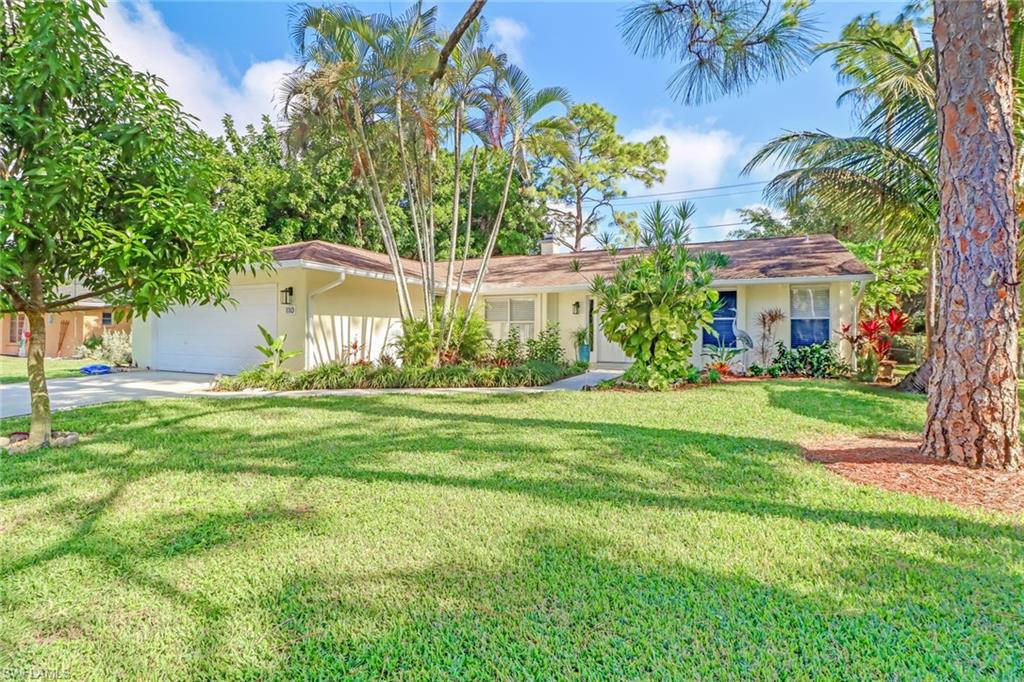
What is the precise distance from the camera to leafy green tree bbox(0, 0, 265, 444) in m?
3.86

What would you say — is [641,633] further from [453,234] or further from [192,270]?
[453,234]

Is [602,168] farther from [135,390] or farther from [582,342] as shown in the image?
[135,390]

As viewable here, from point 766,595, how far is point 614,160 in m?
25.4

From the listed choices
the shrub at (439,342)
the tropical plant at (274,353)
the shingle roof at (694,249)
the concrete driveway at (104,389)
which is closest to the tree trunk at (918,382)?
the shingle roof at (694,249)

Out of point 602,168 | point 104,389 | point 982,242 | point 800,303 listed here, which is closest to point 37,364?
point 104,389

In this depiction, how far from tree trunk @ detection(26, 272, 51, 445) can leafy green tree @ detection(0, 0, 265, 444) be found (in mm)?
12

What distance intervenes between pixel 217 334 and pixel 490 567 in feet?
38.8

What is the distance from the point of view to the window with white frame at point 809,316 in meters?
11.7

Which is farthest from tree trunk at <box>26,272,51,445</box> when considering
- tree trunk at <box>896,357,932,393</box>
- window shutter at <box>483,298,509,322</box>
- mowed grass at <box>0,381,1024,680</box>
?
tree trunk at <box>896,357,932,393</box>

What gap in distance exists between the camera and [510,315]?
14812 mm

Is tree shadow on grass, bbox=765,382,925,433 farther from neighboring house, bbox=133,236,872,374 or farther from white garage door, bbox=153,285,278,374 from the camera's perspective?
white garage door, bbox=153,285,278,374

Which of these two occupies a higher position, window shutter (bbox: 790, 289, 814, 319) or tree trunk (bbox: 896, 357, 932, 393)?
Answer: window shutter (bbox: 790, 289, 814, 319)

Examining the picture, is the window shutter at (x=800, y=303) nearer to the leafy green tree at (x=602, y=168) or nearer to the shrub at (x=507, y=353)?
the shrub at (x=507, y=353)

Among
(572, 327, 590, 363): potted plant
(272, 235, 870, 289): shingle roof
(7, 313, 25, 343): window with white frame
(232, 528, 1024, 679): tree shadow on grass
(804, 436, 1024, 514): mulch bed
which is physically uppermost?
(272, 235, 870, 289): shingle roof
